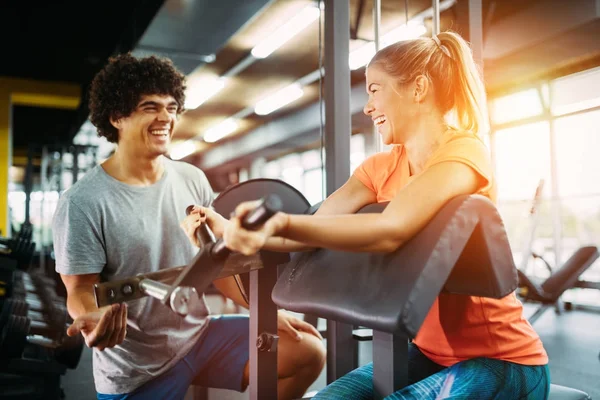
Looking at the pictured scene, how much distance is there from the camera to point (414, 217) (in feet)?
2.63

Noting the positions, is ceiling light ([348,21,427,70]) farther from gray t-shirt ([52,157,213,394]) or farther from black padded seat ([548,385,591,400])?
black padded seat ([548,385,591,400])

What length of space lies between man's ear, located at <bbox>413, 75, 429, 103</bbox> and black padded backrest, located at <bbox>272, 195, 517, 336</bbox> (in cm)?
30

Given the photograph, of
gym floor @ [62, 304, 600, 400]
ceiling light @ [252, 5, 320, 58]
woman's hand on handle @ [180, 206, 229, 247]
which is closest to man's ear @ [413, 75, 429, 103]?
woman's hand on handle @ [180, 206, 229, 247]

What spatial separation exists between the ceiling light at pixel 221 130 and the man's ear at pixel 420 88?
1019cm

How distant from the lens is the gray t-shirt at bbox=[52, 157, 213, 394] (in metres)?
1.46

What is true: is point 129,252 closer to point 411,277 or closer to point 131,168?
point 131,168

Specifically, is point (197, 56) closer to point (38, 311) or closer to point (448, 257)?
point (38, 311)

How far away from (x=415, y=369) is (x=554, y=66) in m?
5.40

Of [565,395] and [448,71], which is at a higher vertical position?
[448,71]

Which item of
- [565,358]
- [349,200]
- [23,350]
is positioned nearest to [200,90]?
[23,350]

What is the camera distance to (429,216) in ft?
2.66

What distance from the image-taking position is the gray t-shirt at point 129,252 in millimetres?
1457

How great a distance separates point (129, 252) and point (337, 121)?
82 cm

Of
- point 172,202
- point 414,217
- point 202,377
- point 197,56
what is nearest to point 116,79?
point 172,202
